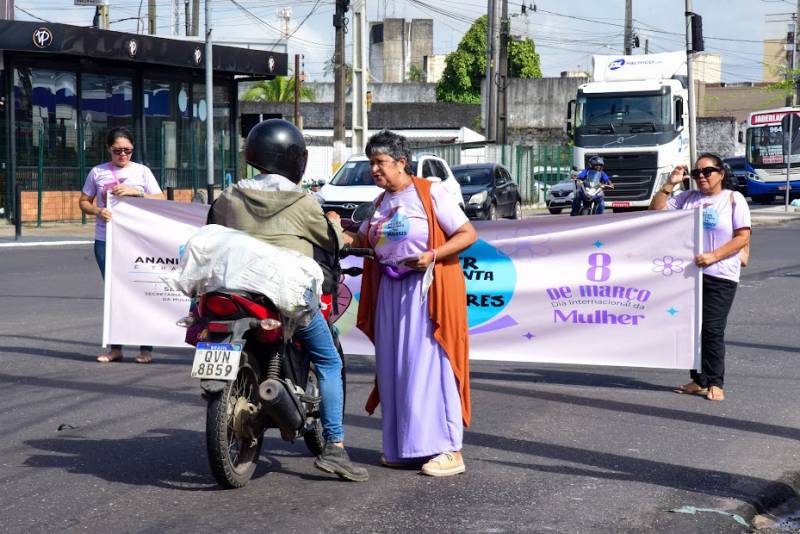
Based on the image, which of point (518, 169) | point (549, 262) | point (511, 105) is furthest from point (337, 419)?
point (511, 105)

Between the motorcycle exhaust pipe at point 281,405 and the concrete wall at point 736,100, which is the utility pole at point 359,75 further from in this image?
the concrete wall at point 736,100

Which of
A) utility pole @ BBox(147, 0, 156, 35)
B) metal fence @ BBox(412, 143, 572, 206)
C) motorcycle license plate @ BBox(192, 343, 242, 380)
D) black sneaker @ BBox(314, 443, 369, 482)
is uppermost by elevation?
utility pole @ BBox(147, 0, 156, 35)

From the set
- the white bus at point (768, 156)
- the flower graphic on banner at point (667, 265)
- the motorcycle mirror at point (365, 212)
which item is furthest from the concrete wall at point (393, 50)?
the motorcycle mirror at point (365, 212)

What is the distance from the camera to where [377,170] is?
242 inches

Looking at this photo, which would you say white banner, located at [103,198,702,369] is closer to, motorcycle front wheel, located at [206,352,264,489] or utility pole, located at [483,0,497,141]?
motorcycle front wheel, located at [206,352,264,489]

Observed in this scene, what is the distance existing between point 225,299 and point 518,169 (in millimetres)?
39989

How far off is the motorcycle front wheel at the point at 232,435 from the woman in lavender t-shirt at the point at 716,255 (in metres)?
3.69

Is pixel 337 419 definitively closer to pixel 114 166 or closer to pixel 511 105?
pixel 114 166

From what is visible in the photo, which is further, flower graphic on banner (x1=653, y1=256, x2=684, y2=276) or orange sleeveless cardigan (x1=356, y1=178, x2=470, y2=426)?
flower graphic on banner (x1=653, y1=256, x2=684, y2=276)

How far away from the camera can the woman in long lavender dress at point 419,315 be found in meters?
6.12

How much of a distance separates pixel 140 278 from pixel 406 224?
147 inches

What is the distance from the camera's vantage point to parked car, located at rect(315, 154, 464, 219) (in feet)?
78.3

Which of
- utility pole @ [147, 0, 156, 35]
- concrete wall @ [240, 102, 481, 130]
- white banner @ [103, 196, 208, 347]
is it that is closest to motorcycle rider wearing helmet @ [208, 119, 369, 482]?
white banner @ [103, 196, 208, 347]

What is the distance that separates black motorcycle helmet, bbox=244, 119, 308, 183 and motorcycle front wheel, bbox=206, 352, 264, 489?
2.86 feet
